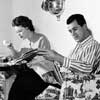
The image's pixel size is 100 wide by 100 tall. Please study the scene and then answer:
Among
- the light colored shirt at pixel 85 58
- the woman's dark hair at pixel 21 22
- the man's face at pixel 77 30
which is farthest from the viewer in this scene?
the woman's dark hair at pixel 21 22

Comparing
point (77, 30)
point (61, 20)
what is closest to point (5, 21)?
point (61, 20)

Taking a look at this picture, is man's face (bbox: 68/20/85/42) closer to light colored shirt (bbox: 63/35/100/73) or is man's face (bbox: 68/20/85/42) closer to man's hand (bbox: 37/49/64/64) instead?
light colored shirt (bbox: 63/35/100/73)

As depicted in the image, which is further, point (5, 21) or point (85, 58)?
point (5, 21)

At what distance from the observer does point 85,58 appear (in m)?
1.35

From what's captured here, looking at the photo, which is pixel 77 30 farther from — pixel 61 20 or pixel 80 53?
pixel 61 20

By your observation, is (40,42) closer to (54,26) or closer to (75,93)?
(54,26)

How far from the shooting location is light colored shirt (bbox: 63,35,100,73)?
1315 millimetres

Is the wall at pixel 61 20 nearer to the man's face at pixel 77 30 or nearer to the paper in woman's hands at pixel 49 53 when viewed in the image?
the man's face at pixel 77 30

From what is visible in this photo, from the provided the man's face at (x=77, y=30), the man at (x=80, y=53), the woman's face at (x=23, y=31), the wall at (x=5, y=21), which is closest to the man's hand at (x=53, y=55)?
the man at (x=80, y=53)

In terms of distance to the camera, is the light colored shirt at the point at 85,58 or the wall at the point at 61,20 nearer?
the light colored shirt at the point at 85,58

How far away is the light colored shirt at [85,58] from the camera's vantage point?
1315mm

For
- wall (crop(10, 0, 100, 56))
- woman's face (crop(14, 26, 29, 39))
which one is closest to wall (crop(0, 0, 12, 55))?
wall (crop(10, 0, 100, 56))

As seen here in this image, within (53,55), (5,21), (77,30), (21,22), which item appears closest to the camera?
(53,55)

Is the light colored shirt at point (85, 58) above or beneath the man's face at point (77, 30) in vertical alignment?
beneath
